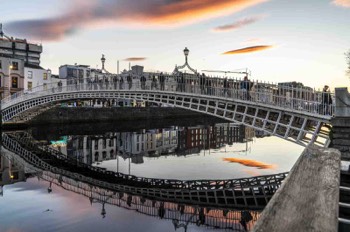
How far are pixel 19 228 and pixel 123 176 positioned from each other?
8522 millimetres

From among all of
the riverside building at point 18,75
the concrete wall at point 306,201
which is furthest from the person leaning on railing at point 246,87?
the riverside building at point 18,75

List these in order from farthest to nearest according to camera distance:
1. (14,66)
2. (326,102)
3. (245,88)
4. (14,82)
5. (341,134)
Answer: (14,66), (14,82), (245,88), (326,102), (341,134)

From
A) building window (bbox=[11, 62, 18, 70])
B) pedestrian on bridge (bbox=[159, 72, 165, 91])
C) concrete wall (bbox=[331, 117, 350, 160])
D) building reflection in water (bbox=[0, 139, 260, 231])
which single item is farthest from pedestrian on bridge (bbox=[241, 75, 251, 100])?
building window (bbox=[11, 62, 18, 70])

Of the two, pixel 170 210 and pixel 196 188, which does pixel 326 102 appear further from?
pixel 170 210

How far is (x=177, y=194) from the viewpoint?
46.6 feet

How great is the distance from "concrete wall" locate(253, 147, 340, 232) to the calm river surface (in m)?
7.40

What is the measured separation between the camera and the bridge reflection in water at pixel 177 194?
37.0 ft

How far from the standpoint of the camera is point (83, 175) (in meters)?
18.8

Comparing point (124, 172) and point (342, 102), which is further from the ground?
point (342, 102)

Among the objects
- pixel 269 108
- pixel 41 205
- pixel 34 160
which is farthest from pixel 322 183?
pixel 34 160

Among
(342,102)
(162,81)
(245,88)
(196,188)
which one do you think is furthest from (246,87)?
(342,102)

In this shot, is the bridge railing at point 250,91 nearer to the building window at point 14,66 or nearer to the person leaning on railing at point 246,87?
the person leaning on railing at point 246,87

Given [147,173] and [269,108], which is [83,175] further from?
[269,108]

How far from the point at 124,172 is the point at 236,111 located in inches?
289
